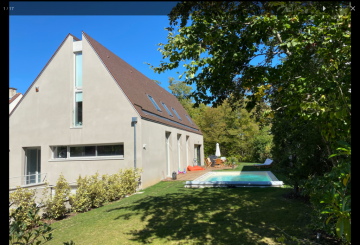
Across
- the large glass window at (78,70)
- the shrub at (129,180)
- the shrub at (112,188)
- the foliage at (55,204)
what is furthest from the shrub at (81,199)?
the large glass window at (78,70)

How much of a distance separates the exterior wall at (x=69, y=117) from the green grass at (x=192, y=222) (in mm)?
4711

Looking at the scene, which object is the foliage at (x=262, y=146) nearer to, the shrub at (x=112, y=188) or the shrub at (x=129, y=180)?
the shrub at (x=129, y=180)

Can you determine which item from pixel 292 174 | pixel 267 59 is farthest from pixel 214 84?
pixel 292 174

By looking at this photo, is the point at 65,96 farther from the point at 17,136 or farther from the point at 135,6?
the point at 135,6

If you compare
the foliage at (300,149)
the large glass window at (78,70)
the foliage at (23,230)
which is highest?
the large glass window at (78,70)

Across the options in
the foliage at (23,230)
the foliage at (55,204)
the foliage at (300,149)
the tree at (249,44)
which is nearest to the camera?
the foliage at (23,230)

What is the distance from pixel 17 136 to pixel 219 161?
18222mm

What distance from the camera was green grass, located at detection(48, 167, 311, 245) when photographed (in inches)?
213

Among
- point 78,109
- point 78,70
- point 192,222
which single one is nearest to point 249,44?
point 192,222

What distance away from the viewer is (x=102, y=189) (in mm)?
9898

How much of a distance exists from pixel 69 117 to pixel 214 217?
35.3 feet

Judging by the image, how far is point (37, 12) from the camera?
1.46 metres

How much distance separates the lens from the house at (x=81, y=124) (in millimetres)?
13047
